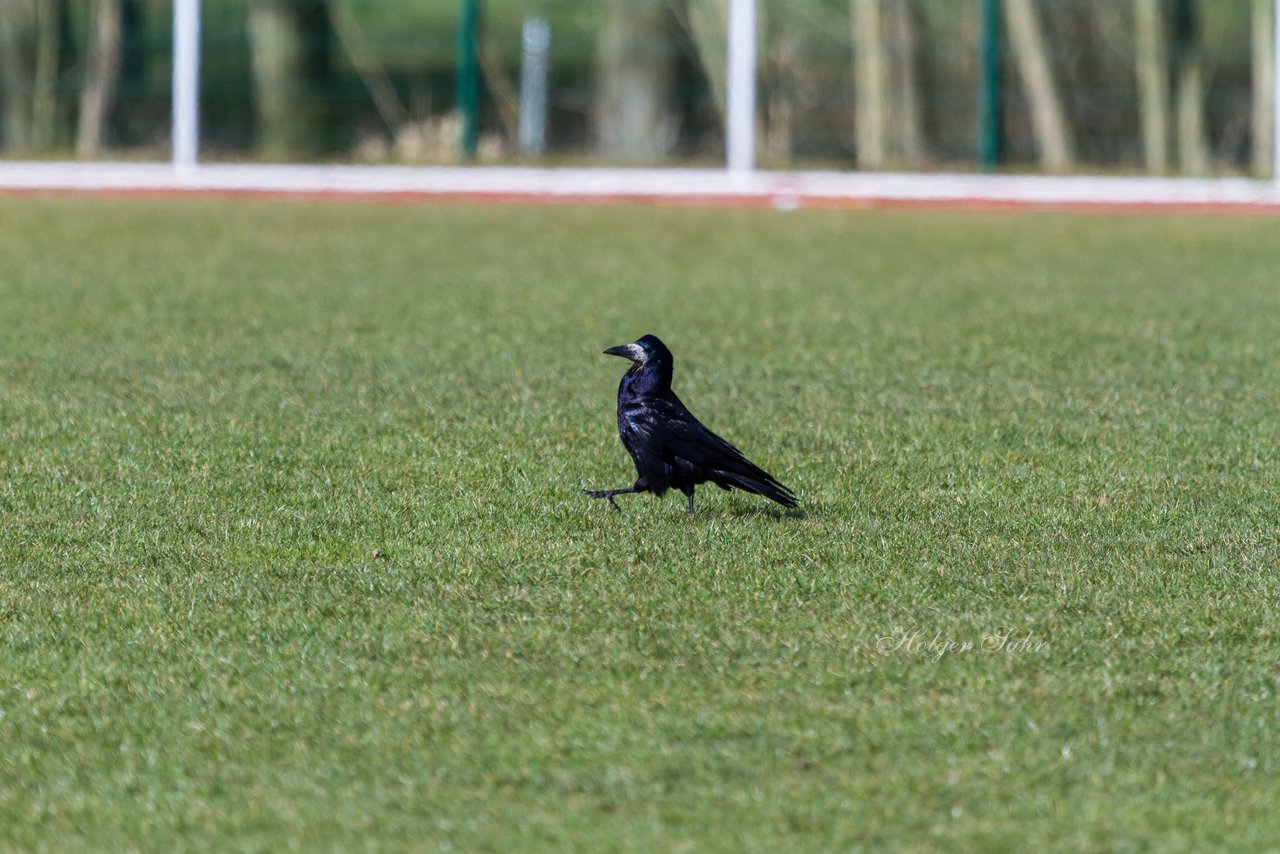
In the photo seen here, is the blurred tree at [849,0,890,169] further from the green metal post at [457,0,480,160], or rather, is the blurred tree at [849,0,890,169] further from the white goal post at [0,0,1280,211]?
the green metal post at [457,0,480,160]

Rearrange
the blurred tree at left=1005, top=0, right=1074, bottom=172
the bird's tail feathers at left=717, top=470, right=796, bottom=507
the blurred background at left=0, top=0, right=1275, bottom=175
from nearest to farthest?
the bird's tail feathers at left=717, top=470, right=796, bottom=507 → the blurred background at left=0, top=0, right=1275, bottom=175 → the blurred tree at left=1005, top=0, right=1074, bottom=172

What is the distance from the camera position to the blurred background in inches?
762

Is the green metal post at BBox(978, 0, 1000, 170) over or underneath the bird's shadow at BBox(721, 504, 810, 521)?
over

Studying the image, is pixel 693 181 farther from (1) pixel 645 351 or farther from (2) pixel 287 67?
(1) pixel 645 351

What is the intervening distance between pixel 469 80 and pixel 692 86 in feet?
8.35

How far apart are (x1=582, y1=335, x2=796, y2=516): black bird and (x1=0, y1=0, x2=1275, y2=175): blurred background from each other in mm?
13339

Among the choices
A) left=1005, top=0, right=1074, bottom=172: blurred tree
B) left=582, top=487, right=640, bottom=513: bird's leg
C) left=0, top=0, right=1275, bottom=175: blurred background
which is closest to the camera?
left=582, top=487, right=640, bottom=513: bird's leg

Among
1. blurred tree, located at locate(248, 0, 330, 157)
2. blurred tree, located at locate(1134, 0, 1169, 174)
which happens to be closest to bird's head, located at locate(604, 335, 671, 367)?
blurred tree, located at locate(248, 0, 330, 157)

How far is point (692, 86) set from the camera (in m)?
20.6

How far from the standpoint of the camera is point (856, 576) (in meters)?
5.10

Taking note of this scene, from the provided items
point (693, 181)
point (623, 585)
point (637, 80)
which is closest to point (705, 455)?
point (623, 585)

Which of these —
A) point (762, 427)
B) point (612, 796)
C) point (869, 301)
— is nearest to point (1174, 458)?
point (762, 427)

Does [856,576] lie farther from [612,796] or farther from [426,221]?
[426,221]

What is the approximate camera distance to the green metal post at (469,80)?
19.1 metres
